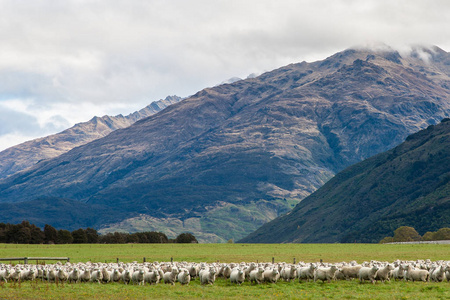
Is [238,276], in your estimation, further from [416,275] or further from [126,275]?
[416,275]

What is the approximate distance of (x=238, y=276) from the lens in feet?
169

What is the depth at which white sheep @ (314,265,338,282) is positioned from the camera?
51.3m

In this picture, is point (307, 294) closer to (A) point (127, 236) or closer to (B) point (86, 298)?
(B) point (86, 298)

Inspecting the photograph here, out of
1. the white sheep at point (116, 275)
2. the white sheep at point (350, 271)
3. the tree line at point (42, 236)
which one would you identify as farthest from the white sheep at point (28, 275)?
the tree line at point (42, 236)

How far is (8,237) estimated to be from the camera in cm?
16788

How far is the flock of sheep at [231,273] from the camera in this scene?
167ft

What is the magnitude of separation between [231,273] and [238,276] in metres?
0.91

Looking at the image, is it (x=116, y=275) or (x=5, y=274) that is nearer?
(x=116, y=275)

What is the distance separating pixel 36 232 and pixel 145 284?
129571mm

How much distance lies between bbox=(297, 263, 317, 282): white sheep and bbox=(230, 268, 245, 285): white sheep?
5486 mm

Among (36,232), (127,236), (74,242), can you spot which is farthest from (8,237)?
(127,236)

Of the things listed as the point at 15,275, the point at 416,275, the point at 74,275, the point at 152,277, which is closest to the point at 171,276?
the point at 152,277

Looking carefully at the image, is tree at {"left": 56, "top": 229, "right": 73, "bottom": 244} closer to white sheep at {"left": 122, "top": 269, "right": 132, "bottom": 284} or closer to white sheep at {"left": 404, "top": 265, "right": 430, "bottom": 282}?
white sheep at {"left": 122, "top": 269, "right": 132, "bottom": 284}

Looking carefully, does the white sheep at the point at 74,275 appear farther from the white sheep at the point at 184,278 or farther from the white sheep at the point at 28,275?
the white sheep at the point at 184,278
